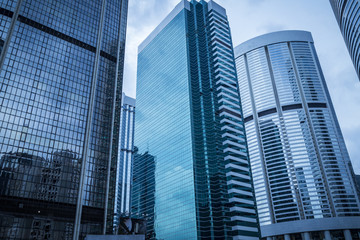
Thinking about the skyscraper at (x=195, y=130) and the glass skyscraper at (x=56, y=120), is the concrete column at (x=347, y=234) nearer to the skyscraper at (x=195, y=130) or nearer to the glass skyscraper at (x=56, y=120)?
the skyscraper at (x=195, y=130)

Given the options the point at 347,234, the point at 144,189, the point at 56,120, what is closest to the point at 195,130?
the point at 144,189

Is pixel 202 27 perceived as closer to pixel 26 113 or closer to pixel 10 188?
pixel 26 113

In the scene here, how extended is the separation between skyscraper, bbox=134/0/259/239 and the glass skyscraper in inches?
1794

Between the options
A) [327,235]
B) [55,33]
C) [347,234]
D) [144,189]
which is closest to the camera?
[55,33]

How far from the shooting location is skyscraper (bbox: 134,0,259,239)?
5182 inches

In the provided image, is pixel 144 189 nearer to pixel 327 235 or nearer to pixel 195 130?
pixel 195 130

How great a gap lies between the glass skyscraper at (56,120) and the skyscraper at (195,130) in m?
45.6

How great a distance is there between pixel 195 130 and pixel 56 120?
69.4m

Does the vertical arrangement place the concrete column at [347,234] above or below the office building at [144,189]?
below

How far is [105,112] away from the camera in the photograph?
339ft

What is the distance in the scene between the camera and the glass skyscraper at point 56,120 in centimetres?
7856

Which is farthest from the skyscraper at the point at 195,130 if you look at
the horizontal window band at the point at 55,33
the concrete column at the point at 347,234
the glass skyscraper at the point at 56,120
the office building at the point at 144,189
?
the concrete column at the point at 347,234

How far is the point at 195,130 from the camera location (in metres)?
144

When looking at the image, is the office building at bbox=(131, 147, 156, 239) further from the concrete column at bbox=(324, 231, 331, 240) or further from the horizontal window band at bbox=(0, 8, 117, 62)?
the concrete column at bbox=(324, 231, 331, 240)
